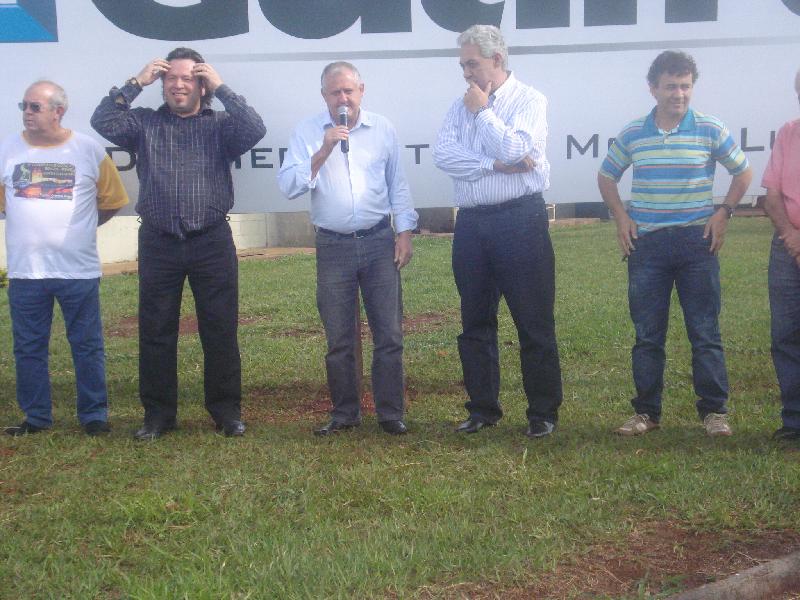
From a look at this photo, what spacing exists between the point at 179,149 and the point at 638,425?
118 inches

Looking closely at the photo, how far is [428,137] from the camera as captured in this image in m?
6.68

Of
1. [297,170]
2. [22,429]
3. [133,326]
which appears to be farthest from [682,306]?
[133,326]

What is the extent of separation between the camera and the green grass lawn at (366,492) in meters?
3.63

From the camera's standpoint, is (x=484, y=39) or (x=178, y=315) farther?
(x=178, y=315)

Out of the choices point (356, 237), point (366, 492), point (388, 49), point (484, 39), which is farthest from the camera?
point (388, 49)

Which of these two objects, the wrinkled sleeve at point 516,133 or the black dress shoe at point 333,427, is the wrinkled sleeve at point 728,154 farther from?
the black dress shoe at point 333,427

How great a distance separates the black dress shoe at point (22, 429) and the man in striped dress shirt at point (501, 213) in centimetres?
252

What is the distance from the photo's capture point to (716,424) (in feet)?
17.7

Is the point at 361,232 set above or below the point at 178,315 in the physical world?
above

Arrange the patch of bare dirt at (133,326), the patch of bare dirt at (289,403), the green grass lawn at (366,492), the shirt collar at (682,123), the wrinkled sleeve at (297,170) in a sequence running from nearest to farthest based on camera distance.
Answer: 1. the green grass lawn at (366,492)
2. the shirt collar at (682,123)
3. the wrinkled sleeve at (297,170)
4. the patch of bare dirt at (289,403)
5. the patch of bare dirt at (133,326)

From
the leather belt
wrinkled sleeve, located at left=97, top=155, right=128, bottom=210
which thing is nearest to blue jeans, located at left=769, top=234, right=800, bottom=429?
the leather belt

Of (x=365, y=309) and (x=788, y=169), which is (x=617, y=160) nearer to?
(x=788, y=169)

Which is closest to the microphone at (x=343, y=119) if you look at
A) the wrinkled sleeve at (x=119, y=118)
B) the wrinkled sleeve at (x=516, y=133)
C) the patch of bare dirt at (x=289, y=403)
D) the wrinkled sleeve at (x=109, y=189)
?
the wrinkled sleeve at (x=516, y=133)

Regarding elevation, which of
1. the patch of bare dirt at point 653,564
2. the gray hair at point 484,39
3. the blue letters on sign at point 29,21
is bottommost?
the patch of bare dirt at point 653,564
